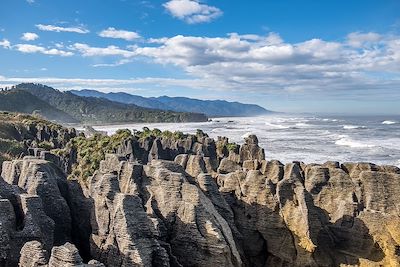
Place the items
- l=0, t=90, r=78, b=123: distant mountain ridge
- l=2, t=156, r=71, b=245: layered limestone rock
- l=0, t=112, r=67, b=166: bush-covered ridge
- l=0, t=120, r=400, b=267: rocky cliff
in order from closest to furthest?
1. l=0, t=120, r=400, b=267: rocky cliff
2. l=2, t=156, r=71, b=245: layered limestone rock
3. l=0, t=112, r=67, b=166: bush-covered ridge
4. l=0, t=90, r=78, b=123: distant mountain ridge

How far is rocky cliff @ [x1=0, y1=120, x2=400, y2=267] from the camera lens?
9414 mm

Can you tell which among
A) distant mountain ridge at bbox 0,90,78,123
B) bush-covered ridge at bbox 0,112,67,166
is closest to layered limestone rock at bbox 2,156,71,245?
bush-covered ridge at bbox 0,112,67,166

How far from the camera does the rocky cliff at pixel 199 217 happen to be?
941cm

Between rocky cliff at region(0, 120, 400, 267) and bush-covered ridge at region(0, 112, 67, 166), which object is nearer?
rocky cliff at region(0, 120, 400, 267)

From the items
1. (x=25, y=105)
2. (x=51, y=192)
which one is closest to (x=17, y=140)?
(x=51, y=192)

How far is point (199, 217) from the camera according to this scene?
33.8ft

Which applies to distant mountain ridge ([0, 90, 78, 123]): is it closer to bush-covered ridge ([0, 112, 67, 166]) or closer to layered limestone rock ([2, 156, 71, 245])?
bush-covered ridge ([0, 112, 67, 166])

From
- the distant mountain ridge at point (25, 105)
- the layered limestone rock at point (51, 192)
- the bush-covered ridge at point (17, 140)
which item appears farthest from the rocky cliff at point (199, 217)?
the distant mountain ridge at point (25, 105)

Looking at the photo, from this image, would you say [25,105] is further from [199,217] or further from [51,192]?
[199,217]

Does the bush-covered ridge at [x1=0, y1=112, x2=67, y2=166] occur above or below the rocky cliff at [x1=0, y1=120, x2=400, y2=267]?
below

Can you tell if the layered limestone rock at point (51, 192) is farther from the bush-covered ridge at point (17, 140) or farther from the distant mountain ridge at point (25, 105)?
the distant mountain ridge at point (25, 105)

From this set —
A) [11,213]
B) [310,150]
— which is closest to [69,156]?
[11,213]

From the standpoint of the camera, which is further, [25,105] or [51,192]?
[25,105]

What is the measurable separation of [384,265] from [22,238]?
834cm
